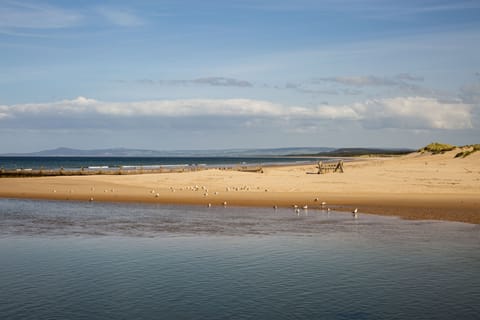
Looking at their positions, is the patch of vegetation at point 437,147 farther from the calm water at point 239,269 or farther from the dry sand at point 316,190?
the calm water at point 239,269

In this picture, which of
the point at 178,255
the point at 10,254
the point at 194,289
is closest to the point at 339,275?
the point at 194,289

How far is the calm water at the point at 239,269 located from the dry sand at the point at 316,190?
6.23 m

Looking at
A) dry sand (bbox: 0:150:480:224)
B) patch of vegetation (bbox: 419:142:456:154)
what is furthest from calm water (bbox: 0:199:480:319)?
patch of vegetation (bbox: 419:142:456:154)

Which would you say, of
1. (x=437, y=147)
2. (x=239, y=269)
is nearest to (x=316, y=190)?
(x=239, y=269)

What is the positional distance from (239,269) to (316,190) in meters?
25.2

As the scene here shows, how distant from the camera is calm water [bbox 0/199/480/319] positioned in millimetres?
13227

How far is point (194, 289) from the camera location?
48.8 ft

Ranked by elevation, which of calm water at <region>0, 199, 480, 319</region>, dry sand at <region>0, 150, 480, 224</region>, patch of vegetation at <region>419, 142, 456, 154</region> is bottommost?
calm water at <region>0, 199, 480, 319</region>

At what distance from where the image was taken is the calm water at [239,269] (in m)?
13.2

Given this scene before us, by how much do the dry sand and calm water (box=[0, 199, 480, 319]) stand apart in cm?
623

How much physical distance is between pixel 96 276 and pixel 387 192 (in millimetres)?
27436

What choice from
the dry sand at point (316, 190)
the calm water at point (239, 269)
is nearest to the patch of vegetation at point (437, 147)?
the dry sand at point (316, 190)

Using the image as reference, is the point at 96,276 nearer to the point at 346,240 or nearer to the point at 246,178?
the point at 346,240

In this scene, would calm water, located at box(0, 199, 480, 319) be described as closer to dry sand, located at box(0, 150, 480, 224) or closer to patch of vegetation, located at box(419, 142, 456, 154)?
dry sand, located at box(0, 150, 480, 224)
